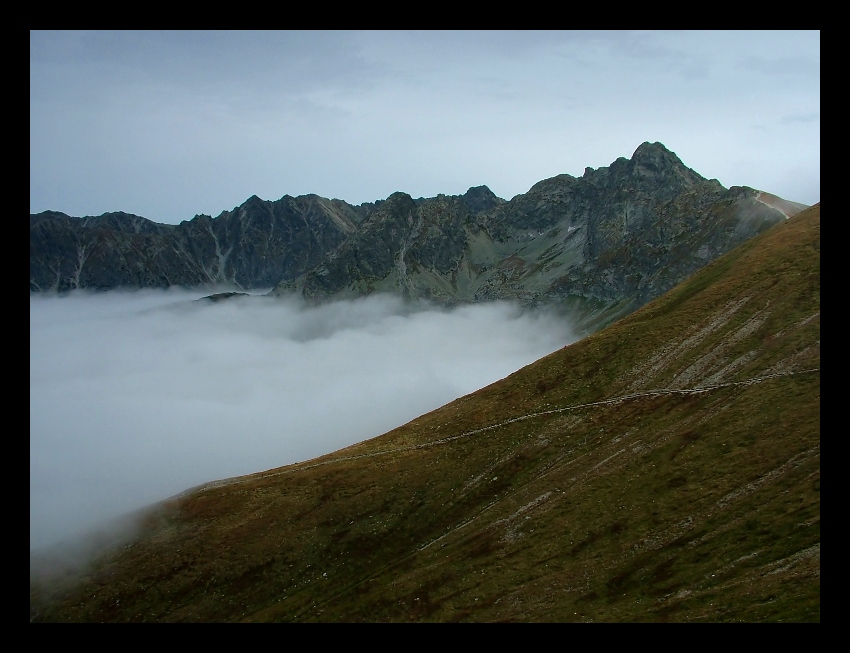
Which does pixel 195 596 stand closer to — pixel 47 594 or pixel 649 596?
pixel 47 594

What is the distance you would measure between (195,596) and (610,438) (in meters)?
63.8

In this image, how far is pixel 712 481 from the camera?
71438 mm

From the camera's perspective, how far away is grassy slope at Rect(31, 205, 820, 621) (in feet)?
194

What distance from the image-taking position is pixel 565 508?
3044 inches

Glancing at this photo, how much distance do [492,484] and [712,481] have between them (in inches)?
1213

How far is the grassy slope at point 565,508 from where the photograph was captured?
59156 mm
